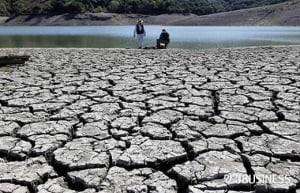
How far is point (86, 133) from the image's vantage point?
3570 mm

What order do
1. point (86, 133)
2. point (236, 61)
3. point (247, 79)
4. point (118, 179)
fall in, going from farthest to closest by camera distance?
point (236, 61) → point (247, 79) → point (86, 133) → point (118, 179)

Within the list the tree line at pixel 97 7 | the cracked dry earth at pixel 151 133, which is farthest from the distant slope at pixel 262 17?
the cracked dry earth at pixel 151 133

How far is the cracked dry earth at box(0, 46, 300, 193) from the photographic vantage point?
2619 millimetres

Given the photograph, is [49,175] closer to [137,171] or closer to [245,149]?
[137,171]

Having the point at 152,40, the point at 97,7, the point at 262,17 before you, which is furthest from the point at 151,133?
A: the point at 97,7

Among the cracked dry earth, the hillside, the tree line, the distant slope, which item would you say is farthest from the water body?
the tree line

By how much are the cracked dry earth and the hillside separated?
4692 centimetres

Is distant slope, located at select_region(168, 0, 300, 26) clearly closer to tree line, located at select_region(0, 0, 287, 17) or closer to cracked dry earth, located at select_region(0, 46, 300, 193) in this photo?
tree line, located at select_region(0, 0, 287, 17)

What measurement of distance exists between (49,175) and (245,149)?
1.58 meters

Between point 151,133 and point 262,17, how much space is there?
55.8 meters

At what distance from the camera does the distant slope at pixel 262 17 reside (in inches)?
2021

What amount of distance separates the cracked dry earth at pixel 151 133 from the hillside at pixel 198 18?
154 ft

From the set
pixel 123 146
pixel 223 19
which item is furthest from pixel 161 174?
pixel 223 19

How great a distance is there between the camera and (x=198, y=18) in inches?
2454
